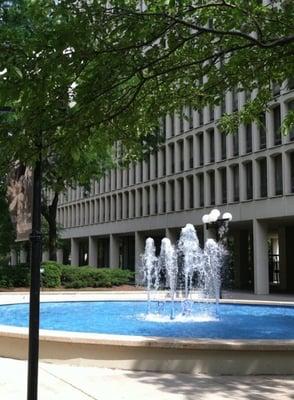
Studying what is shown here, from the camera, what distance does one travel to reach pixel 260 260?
37281mm

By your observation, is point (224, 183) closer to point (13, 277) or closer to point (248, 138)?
point (248, 138)

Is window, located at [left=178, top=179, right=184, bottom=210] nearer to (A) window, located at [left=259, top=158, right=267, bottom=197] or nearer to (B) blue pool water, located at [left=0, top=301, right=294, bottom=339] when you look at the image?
(A) window, located at [left=259, top=158, right=267, bottom=197]

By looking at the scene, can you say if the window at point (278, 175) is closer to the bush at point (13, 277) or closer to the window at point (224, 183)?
the window at point (224, 183)

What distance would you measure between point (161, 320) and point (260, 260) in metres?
21.7

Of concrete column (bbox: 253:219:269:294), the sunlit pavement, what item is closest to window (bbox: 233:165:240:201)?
concrete column (bbox: 253:219:269:294)

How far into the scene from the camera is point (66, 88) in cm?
649

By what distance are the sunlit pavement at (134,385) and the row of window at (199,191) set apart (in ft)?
88.4

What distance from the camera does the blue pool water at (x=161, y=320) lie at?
1373 centimetres

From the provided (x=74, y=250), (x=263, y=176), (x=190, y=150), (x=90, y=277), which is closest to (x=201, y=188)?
(x=190, y=150)

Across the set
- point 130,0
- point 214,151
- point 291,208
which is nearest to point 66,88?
point 130,0

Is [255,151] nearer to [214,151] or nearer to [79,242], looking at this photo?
[214,151]

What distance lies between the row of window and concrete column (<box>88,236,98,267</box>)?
6.87 feet

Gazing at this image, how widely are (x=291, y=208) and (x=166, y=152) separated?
57.0 ft

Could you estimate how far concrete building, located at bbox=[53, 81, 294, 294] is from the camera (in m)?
36.0
